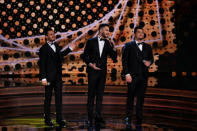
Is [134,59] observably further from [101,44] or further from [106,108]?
[106,108]

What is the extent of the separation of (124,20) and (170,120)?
313 cm

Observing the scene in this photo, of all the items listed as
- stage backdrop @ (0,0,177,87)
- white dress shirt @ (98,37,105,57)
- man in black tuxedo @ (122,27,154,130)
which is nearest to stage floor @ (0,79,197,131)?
man in black tuxedo @ (122,27,154,130)

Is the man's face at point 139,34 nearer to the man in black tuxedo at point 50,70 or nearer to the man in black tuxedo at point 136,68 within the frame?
the man in black tuxedo at point 136,68

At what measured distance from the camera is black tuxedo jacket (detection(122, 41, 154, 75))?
402 cm

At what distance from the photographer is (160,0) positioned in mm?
6582

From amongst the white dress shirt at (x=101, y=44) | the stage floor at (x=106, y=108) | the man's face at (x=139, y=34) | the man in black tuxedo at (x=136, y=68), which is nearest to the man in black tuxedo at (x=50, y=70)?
the stage floor at (x=106, y=108)

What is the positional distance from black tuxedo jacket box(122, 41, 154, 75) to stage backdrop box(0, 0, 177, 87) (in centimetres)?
252

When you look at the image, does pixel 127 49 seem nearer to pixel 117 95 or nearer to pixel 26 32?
pixel 117 95

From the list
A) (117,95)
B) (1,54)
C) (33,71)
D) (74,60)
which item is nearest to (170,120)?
(117,95)

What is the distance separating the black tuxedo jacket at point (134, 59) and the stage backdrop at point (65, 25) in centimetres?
252

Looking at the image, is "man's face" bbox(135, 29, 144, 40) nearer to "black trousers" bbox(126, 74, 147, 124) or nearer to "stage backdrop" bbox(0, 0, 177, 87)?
"black trousers" bbox(126, 74, 147, 124)

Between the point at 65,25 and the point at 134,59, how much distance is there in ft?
10.1

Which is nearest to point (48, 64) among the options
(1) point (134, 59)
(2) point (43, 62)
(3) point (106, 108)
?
(2) point (43, 62)

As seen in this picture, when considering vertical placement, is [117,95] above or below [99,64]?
below
